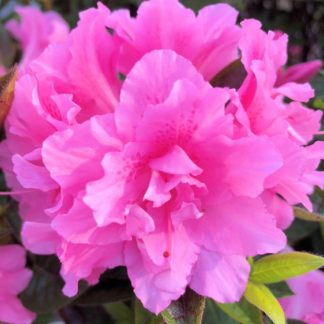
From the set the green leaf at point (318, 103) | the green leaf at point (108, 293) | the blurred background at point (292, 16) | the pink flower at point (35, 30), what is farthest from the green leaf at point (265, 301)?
the blurred background at point (292, 16)

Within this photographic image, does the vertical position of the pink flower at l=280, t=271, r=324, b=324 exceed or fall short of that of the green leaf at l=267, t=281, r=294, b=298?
it falls short

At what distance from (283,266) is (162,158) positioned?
0.21 m

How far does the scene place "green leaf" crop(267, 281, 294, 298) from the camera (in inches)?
27.1

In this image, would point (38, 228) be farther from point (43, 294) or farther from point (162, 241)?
point (43, 294)

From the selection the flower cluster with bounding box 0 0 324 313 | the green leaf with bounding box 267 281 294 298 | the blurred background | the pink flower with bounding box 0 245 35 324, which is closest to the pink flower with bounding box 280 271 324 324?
the green leaf with bounding box 267 281 294 298

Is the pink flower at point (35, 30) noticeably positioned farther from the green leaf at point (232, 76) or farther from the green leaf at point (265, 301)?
the green leaf at point (265, 301)

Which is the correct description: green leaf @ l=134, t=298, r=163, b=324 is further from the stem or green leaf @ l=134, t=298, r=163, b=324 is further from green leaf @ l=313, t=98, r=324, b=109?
green leaf @ l=313, t=98, r=324, b=109

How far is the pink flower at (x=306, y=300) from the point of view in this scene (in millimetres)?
705

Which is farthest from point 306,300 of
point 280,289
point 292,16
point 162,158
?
point 292,16

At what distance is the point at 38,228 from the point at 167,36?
22 cm

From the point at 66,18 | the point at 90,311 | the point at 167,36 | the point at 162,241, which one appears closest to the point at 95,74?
the point at 167,36

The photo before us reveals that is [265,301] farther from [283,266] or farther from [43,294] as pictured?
[43,294]

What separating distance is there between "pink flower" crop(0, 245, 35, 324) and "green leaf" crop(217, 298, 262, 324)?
256 mm

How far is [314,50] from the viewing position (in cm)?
146
